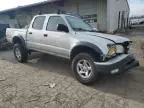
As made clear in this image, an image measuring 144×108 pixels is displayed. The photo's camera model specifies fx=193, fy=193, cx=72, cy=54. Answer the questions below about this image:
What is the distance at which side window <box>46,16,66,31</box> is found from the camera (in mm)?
6254

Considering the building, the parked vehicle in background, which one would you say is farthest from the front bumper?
the building

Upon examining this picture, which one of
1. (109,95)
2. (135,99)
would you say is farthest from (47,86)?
(135,99)

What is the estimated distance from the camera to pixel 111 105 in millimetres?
4176

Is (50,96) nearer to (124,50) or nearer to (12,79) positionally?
(12,79)

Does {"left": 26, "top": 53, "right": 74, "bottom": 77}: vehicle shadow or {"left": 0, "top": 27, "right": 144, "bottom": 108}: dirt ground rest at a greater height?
{"left": 26, "top": 53, "right": 74, "bottom": 77}: vehicle shadow

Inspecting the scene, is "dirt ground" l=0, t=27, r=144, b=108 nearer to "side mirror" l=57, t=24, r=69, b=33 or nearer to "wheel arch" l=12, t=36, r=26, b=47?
"wheel arch" l=12, t=36, r=26, b=47

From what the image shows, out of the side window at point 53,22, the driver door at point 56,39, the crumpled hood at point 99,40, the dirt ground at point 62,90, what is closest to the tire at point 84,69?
the dirt ground at point 62,90

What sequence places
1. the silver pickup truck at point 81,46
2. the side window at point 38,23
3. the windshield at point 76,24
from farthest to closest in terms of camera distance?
the side window at point 38,23, the windshield at point 76,24, the silver pickup truck at point 81,46

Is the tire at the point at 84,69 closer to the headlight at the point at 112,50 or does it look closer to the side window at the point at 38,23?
the headlight at the point at 112,50

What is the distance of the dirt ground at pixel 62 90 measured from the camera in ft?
14.1

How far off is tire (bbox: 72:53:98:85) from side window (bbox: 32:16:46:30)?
7.24ft

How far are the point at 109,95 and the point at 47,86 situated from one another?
5.60 ft

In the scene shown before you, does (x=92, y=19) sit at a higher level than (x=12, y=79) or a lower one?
higher

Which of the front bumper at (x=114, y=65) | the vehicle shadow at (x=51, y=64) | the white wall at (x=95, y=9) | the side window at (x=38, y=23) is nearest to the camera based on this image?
the front bumper at (x=114, y=65)
